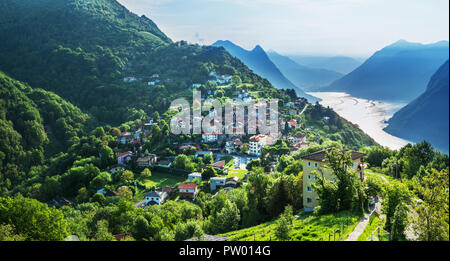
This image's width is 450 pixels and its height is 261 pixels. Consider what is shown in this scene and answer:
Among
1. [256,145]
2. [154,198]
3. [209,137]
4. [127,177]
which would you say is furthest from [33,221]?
[209,137]

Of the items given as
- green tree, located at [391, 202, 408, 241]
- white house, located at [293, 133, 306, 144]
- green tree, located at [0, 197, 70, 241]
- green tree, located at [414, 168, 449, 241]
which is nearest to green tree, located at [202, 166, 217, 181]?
white house, located at [293, 133, 306, 144]

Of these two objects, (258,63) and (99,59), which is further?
(258,63)

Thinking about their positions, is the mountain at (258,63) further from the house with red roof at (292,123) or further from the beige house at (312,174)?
the beige house at (312,174)

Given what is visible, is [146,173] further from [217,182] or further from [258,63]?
[258,63]

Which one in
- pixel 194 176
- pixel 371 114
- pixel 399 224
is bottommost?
pixel 194 176

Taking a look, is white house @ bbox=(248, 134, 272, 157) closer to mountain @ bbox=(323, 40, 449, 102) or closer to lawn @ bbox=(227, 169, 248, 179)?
lawn @ bbox=(227, 169, 248, 179)
